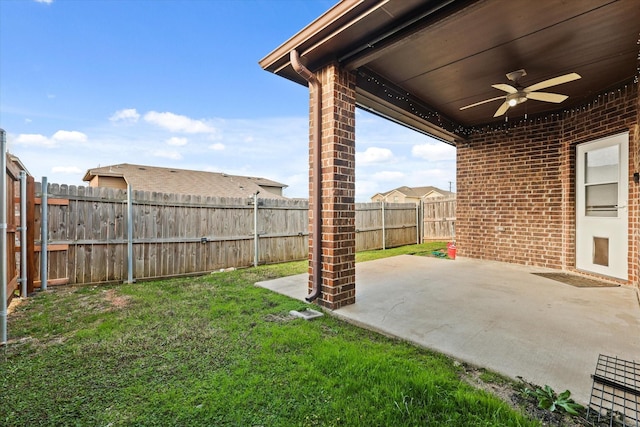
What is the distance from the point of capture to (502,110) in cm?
433

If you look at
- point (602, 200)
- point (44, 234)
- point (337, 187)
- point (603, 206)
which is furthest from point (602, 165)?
point (44, 234)

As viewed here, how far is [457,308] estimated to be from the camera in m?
3.13

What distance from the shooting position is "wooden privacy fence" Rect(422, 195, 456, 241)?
10026mm

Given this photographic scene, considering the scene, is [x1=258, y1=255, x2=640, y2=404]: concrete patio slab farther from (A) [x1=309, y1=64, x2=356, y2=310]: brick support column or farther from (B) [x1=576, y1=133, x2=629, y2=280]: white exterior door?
(B) [x1=576, y1=133, x2=629, y2=280]: white exterior door

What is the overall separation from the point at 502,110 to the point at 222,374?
514 cm

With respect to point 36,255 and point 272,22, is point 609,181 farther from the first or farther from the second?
point 36,255

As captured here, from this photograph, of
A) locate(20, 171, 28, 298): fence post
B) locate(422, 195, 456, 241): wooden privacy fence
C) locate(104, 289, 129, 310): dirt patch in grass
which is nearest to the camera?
locate(104, 289, 129, 310): dirt patch in grass

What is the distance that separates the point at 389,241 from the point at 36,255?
8634mm

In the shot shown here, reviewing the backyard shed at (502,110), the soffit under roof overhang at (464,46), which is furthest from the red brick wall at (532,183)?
the soffit under roof overhang at (464,46)

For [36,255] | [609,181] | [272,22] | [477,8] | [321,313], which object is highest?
[272,22]

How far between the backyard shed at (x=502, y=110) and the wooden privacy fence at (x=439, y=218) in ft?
12.5

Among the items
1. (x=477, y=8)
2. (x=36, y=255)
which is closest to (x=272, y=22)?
(x=477, y=8)

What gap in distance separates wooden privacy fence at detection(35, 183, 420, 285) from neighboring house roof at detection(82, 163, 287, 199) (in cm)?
890

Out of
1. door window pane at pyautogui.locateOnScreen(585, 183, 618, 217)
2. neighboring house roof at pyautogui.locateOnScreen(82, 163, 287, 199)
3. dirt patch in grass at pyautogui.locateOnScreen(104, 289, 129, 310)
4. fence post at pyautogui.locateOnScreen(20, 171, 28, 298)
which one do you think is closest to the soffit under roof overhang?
door window pane at pyautogui.locateOnScreen(585, 183, 618, 217)
